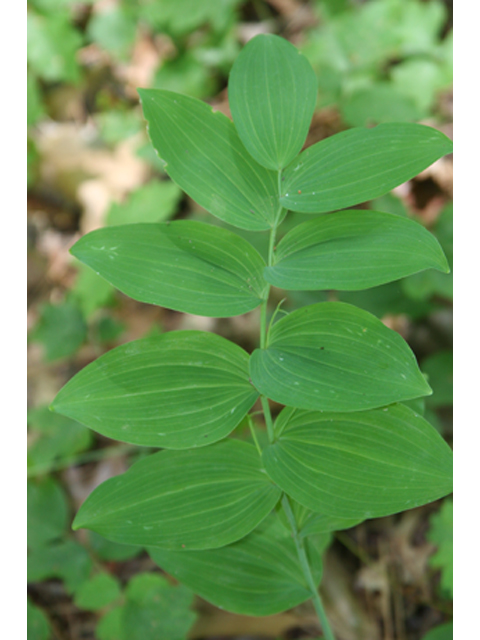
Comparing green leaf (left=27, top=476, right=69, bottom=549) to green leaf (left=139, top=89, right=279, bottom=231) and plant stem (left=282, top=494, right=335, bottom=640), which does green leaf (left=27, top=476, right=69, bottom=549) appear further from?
green leaf (left=139, top=89, right=279, bottom=231)

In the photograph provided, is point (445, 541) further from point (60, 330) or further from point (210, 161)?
point (60, 330)

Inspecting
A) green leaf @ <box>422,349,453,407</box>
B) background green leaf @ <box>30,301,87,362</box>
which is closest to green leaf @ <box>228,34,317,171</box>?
green leaf @ <box>422,349,453,407</box>

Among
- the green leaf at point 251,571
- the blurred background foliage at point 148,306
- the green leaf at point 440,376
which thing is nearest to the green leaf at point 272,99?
the green leaf at point 251,571

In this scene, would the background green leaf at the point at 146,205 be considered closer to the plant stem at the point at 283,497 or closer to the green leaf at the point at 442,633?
the plant stem at the point at 283,497

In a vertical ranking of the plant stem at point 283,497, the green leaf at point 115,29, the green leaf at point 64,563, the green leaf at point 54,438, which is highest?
the green leaf at point 115,29

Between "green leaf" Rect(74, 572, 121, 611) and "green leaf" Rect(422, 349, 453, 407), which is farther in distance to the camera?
"green leaf" Rect(422, 349, 453, 407)

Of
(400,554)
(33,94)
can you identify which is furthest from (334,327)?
(33,94)
